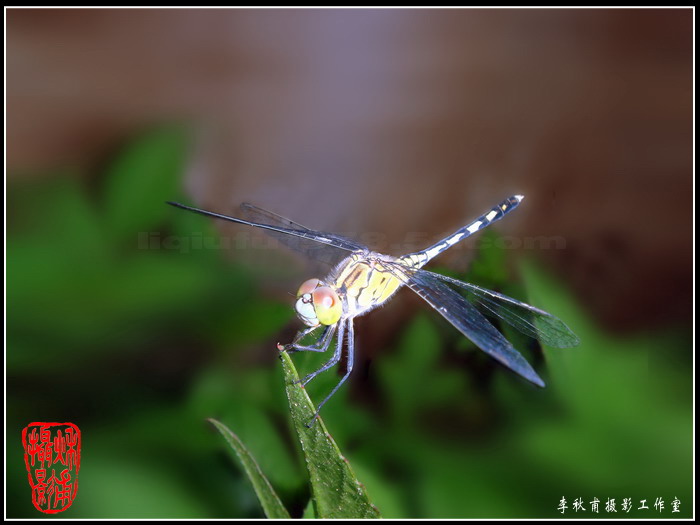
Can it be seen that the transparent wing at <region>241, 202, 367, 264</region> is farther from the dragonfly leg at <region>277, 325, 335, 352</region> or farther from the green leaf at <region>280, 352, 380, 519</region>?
the green leaf at <region>280, 352, 380, 519</region>

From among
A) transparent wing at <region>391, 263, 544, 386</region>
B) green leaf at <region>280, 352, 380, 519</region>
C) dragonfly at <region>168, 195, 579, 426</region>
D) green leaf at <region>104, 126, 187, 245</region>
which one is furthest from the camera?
green leaf at <region>104, 126, 187, 245</region>

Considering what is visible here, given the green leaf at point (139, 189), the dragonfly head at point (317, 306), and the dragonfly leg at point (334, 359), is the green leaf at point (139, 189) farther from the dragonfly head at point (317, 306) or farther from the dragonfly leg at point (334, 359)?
the dragonfly leg at point (334, 359)

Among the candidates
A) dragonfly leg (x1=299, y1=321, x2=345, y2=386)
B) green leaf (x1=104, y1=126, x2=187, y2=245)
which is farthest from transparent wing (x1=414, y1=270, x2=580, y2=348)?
green leaf (x1=104, y1=126, x2=187, y2=245)

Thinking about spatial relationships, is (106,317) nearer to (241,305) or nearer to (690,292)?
(241,305)

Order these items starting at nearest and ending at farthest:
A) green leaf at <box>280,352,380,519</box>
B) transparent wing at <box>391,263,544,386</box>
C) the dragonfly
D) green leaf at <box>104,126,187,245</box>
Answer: green leaf at <box>280,352,380,519</box> → transparent wing at <box>391,263,544,386</box> → the dragonfly → green leaf at <box>104,126,187,245</box>

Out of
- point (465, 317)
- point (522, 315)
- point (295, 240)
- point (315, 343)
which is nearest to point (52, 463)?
point (315, 343)

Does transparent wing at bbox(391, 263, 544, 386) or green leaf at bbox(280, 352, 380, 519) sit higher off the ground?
transparent wing at bbox(391, 263, 544, 386)

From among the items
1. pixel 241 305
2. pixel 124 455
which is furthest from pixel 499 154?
pixel 124 455
